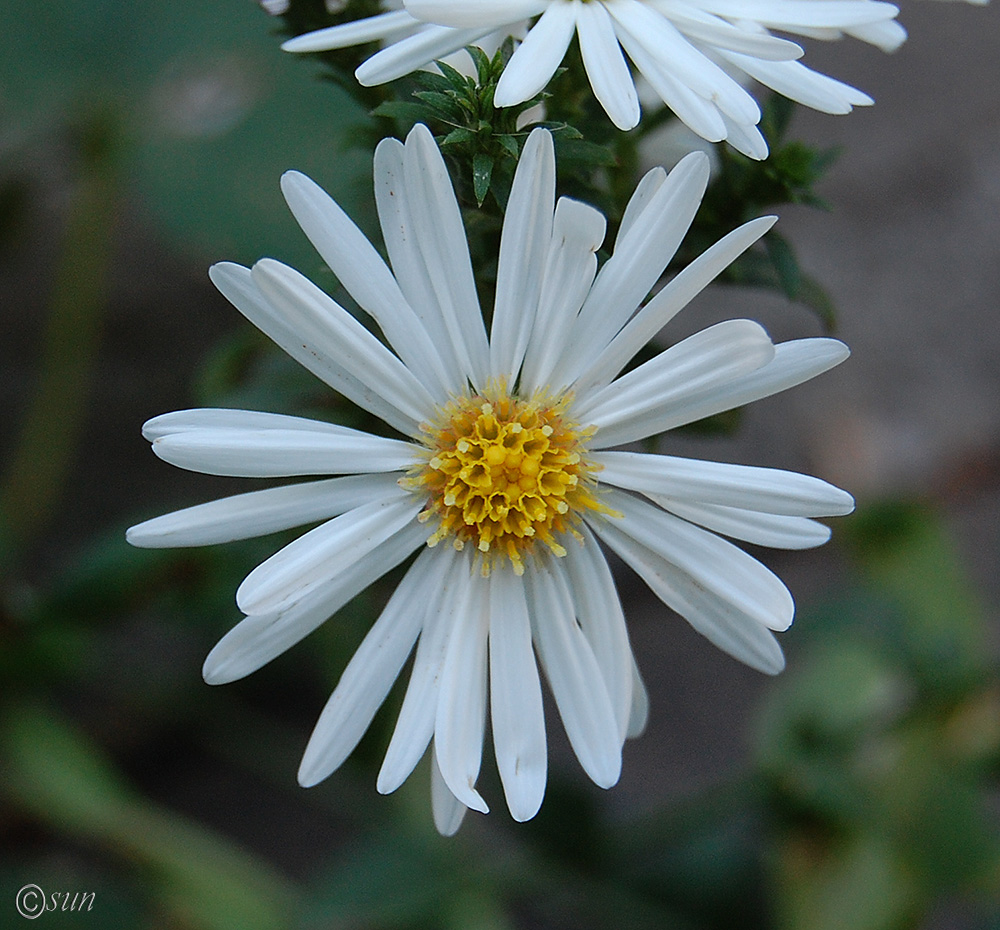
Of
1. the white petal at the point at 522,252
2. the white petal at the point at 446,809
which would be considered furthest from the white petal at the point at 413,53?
the white petal at the point at 446,809

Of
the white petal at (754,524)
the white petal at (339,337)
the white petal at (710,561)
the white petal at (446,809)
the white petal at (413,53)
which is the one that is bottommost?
the white petal at (446,809)

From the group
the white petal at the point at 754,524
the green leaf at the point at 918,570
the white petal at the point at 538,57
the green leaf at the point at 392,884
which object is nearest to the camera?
the white petal at the point at 538,57

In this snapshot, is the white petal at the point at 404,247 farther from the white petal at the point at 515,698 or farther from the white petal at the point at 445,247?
the white petal at the point at 515,698

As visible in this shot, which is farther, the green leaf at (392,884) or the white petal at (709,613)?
the green leaf at (392,884)

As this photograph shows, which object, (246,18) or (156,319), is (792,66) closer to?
(246,18)

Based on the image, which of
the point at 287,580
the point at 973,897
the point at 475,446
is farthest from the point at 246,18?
the point at 973,897

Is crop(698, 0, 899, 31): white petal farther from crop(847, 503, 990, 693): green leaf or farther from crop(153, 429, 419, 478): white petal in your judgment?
crop(847, 503, 990, 693): green leaf

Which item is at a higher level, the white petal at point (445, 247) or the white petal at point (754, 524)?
the white petal at point (445, 247)

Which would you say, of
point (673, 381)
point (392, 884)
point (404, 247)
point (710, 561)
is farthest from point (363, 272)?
point (392, 884)
